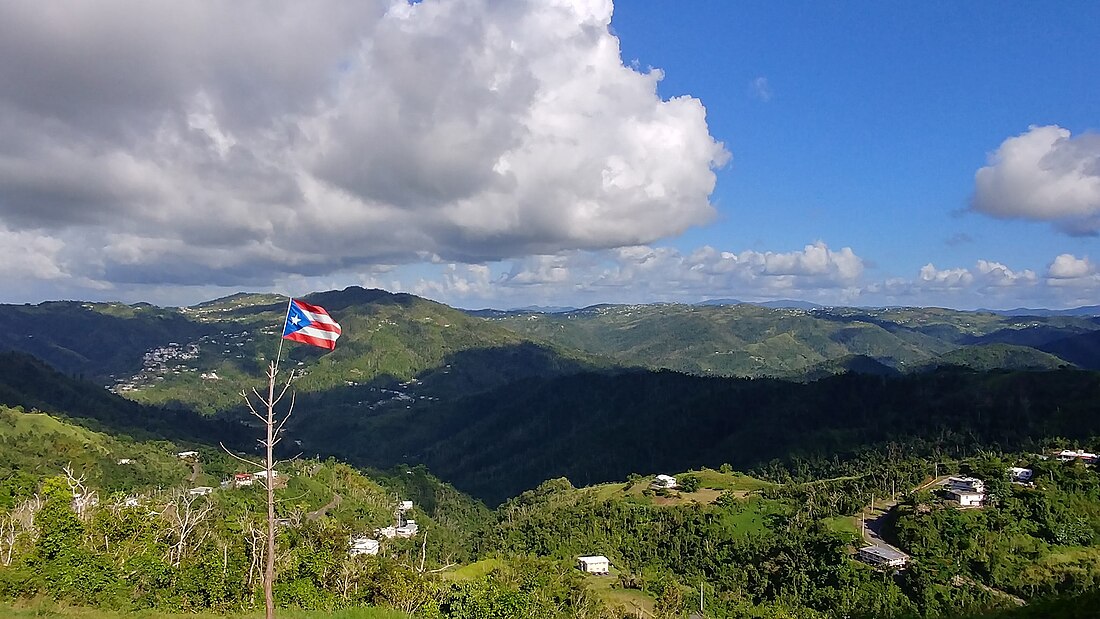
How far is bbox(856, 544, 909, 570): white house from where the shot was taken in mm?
79125

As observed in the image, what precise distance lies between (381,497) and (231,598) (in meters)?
129

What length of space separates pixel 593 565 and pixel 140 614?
71.8 meters

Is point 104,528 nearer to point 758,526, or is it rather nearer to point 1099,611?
point 1099,611

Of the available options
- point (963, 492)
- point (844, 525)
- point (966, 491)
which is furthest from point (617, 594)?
point (966, 491)

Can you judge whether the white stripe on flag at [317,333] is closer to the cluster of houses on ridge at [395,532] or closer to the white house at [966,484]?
the cluster of houses on ridge at [395,532]

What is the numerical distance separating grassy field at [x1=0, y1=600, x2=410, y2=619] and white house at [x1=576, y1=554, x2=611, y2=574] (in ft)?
202

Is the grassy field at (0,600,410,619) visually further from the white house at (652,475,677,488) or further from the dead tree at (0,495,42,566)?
the white house at (652,475,677,488)

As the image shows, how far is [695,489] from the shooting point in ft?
456

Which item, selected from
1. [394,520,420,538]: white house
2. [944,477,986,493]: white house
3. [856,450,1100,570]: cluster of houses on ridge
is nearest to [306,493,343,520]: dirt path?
[394,520,420,538]: white house

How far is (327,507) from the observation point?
472 feet

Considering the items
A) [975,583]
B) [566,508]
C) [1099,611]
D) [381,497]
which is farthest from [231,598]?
[381,497]

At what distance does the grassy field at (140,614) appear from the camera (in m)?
31.7

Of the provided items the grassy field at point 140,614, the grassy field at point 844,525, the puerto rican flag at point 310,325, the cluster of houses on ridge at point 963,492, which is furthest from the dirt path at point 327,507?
the puerto rican flag at point 310,325

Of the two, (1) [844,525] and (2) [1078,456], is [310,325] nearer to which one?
(1) [844,525]
